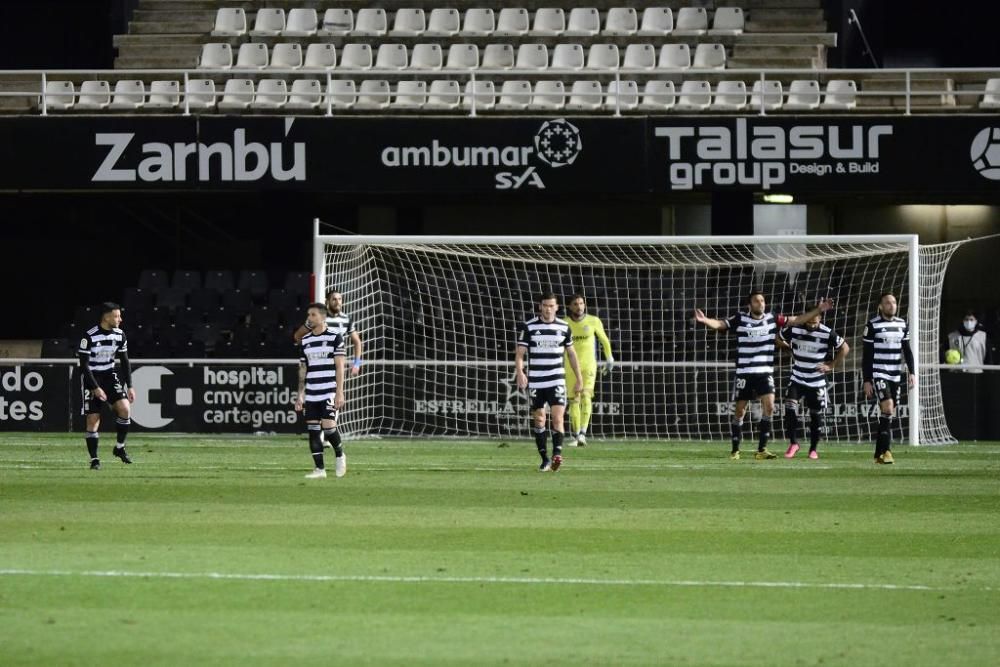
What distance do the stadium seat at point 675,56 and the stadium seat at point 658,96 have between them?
753 millimetres

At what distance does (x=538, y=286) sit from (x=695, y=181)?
304cm

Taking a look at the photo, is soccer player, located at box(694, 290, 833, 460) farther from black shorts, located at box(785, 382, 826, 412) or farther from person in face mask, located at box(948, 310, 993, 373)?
person in face mask, located at box(948, 310, 993, 373)

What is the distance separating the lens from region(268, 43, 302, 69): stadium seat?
28500 millimetres

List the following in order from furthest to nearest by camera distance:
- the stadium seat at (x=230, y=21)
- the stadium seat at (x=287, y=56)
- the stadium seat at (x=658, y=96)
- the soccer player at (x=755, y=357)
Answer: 1. the stadium seat at (x=230, y=21)
2. the stadium seat at (x=287, y=56)
3. the stadium seat at (x=658, y=96)
4. the soccer player at (x=755, y=357)

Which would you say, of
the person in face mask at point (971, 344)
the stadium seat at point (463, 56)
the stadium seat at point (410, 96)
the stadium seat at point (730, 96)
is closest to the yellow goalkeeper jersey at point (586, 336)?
the stadium seat at point (730, 96)

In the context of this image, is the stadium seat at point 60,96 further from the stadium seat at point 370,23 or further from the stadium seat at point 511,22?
the stadium seat at point 511,22

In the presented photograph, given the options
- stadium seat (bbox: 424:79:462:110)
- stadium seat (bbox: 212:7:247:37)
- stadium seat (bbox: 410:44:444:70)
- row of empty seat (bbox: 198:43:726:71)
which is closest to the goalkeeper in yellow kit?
stadium seat (bbox: 424:79:462:110)

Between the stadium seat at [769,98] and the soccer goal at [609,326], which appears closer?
the soccer goal at [609,326]

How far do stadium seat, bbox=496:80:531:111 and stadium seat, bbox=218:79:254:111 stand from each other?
435 centimetres

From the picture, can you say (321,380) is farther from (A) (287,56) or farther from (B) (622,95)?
(A) (287,56)

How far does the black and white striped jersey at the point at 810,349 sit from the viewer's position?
18594mm

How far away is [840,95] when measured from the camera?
26.3 m

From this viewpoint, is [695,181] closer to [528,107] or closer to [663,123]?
[663,123]

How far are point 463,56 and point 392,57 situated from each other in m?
1.32
